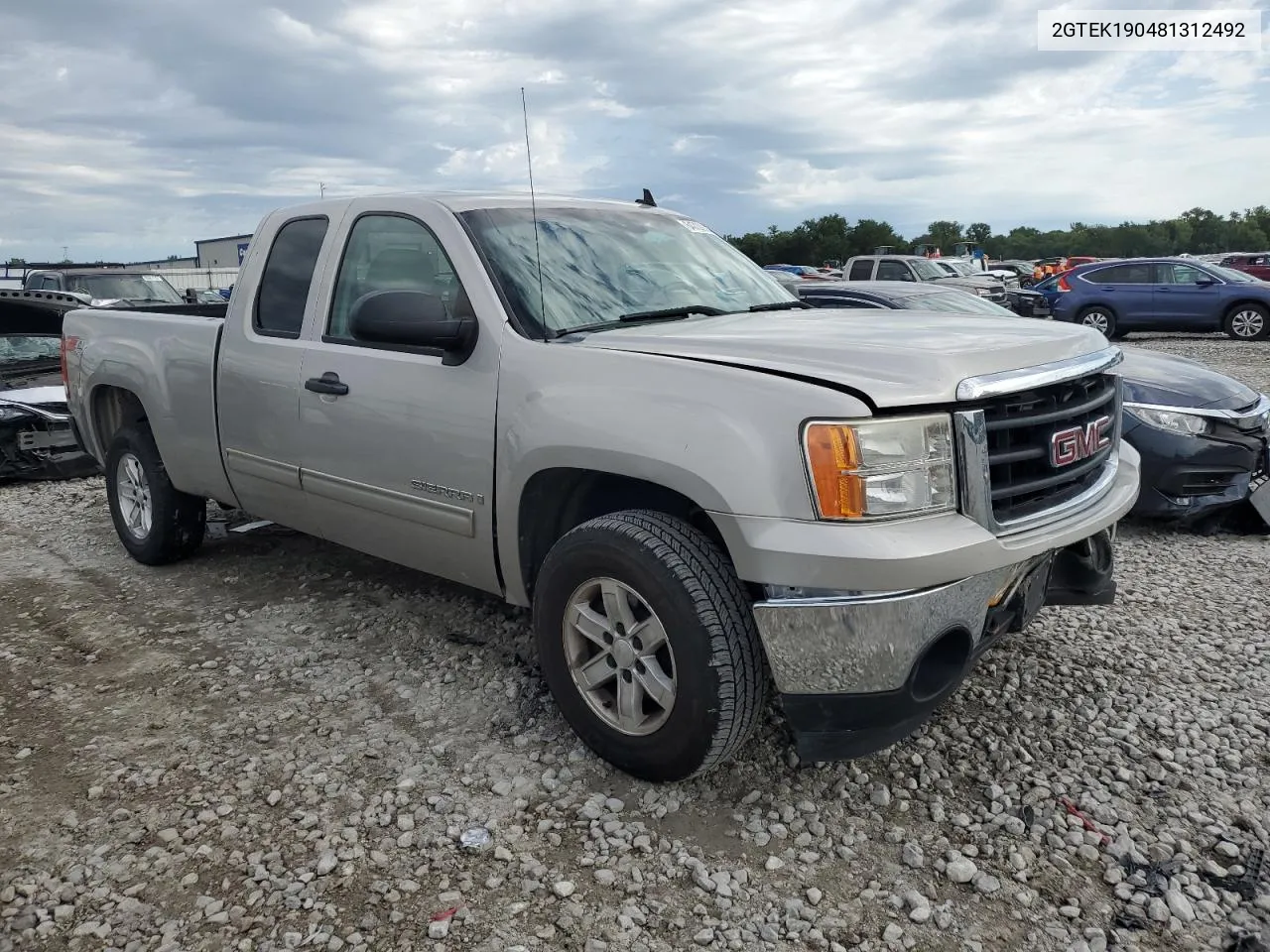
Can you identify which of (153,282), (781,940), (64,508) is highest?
(153,282)

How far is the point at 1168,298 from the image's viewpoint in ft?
58.0

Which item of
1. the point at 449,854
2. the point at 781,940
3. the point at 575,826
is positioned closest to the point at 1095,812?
the point at 781,940

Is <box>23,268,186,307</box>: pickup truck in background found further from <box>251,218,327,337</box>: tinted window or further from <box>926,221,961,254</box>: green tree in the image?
<box>926,221,961,254</box>: green tree

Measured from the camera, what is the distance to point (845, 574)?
2523mm

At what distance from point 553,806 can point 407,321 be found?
1.59 m

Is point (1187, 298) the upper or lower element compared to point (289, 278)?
lower

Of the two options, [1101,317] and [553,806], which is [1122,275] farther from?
[553,806]

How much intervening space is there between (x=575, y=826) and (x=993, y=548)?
1430mm

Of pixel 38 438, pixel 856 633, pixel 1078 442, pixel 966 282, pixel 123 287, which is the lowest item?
pixel 856 633

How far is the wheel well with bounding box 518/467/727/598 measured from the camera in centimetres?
315

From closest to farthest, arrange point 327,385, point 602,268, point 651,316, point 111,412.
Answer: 1. point 651,316
2. point 602,268
3. point 327,385
4. point 111,412

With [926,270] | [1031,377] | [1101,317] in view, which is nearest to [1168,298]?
[1101,317]

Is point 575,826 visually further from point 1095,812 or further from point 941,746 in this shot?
point 1095,812

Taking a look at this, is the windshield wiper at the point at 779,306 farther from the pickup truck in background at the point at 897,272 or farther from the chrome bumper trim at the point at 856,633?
the pickup truck in background at the point at 897,272
